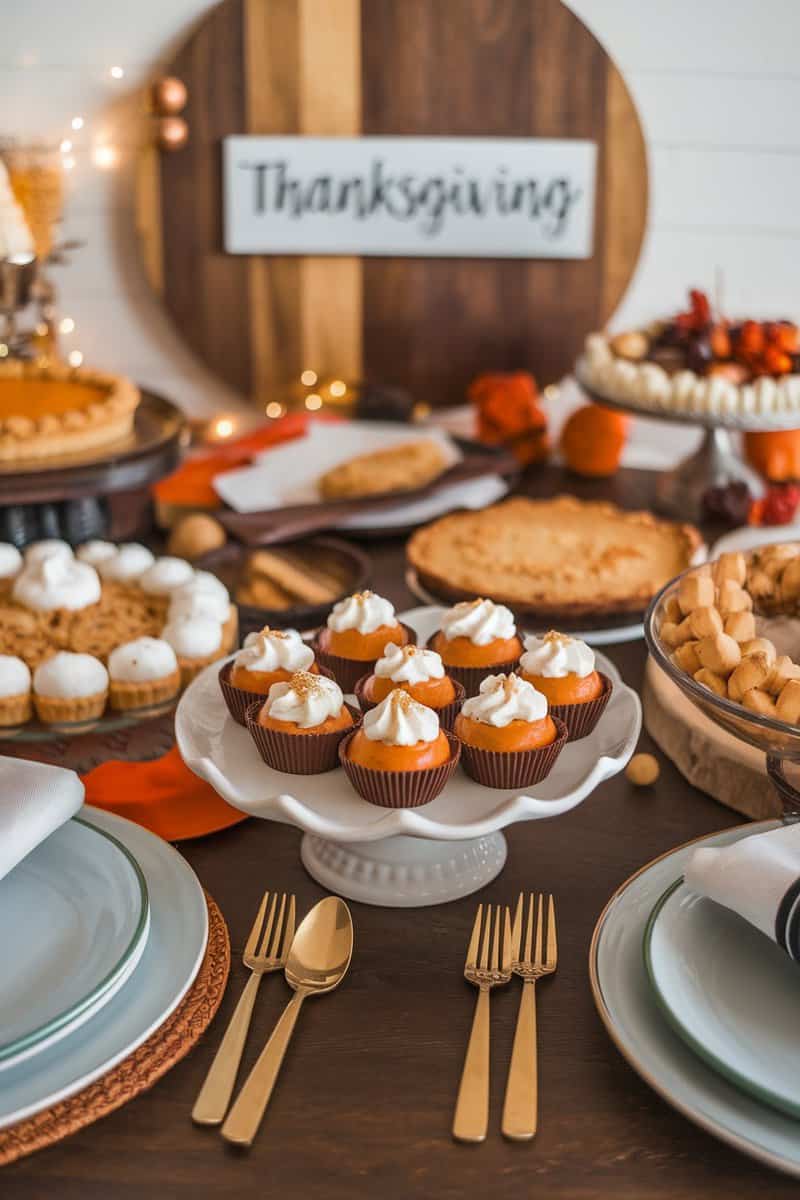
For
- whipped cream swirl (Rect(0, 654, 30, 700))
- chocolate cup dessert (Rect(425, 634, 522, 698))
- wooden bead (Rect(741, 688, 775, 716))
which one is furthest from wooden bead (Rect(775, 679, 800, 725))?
whipped cream swirl (Rect(0, 654, 30, 700))

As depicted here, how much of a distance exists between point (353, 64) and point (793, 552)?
1.31m

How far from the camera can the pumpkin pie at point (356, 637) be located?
1.12m

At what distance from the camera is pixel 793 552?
131 centimetres

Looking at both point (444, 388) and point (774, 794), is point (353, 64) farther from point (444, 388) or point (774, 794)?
point (774, 794)

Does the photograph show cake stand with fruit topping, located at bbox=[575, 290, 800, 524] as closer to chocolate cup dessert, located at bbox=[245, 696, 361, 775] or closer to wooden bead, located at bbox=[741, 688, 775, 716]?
wooden bead, located at bbox=[741, 688, 775, 716]

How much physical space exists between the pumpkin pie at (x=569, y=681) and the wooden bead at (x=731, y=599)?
184 mm

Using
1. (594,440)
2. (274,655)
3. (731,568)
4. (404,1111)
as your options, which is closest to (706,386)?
(594,440)

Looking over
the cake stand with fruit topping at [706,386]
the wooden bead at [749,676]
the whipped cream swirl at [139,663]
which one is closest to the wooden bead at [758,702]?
the wooden bead at [749,676]

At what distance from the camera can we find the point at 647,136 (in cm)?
228

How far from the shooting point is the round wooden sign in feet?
7.06

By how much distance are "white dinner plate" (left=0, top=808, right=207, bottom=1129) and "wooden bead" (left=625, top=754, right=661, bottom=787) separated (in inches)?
18.0

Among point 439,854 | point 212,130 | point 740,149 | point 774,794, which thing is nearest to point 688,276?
point 740,149

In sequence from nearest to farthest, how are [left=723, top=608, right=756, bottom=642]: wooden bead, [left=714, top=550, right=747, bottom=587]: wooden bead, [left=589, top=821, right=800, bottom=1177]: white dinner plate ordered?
[left=589, top=821, right=800, bottom=1177]: white dinner plate
[left=723, top=608, right=756, bottom=642]: wooden bead
[left=714, top=550, right=747, bottom=587]: wooden bead

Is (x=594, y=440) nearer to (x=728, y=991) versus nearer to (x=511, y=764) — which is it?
(x=511, y=764)
